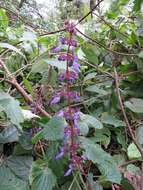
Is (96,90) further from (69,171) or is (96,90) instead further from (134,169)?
(69,171)

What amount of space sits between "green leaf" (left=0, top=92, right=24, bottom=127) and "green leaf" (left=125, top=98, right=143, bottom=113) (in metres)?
0.35

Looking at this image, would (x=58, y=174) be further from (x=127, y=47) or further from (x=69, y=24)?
(x=127, y=47)

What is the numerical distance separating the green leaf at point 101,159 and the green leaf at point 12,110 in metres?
0.12

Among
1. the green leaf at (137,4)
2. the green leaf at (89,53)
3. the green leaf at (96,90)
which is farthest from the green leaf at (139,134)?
the green leaf at (137,4)

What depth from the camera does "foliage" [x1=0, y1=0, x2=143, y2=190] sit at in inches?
26.4

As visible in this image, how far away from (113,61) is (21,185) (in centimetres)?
58

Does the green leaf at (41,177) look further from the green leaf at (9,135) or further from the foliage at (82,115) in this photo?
the green leaf at (9,135)

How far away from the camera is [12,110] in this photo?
26.7 inches

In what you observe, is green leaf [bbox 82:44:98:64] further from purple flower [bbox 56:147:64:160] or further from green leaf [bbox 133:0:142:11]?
purple flower [bbox 56:147:64:160]

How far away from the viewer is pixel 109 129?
93 centimetres

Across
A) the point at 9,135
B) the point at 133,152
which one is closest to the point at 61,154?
the point at 9,135

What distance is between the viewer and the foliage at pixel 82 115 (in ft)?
2.20

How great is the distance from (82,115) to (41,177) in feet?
0.49

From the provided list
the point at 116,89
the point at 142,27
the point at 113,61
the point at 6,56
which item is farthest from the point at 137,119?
the point at 6,56
